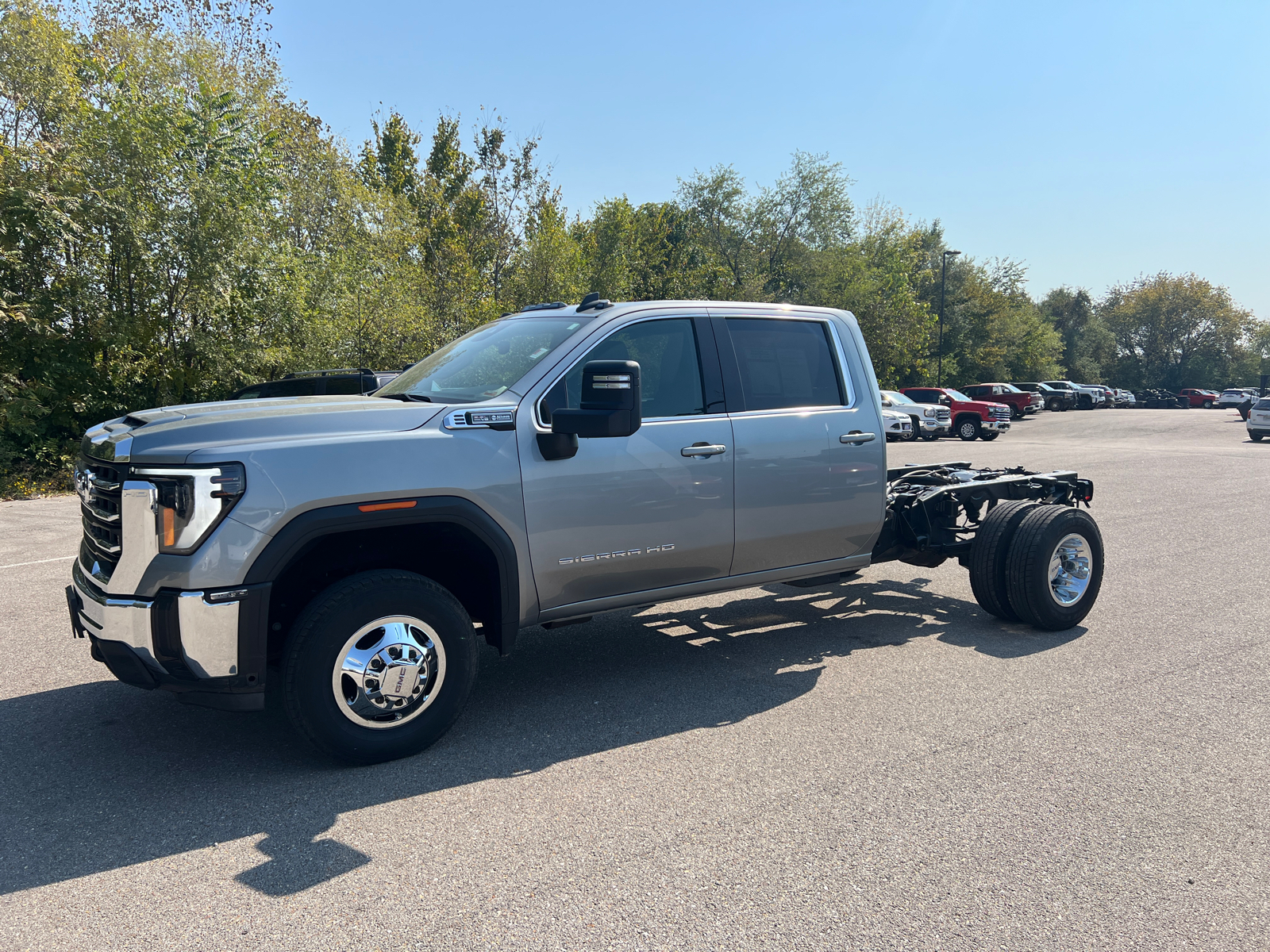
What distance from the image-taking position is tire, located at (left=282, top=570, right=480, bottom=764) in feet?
12.3

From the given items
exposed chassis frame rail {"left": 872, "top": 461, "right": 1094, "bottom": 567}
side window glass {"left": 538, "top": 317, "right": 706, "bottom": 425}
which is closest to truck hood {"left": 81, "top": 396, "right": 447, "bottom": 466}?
side window glass {"left": 538, "top": 317, "right": 706, "bottom": 425}

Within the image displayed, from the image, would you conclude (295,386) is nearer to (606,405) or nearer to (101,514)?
(101,514)

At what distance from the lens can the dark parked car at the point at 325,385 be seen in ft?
32.7

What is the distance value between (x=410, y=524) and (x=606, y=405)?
0.99 m

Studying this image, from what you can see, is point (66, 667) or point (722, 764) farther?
point (66, 667)

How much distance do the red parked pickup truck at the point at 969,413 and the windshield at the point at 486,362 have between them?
28.8m

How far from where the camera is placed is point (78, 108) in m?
15.4

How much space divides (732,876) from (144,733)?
2.96 metres

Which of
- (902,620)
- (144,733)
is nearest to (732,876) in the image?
(144,733)

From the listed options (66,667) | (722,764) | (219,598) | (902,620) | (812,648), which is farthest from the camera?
(902,620)

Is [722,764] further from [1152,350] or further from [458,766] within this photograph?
[1152,350]


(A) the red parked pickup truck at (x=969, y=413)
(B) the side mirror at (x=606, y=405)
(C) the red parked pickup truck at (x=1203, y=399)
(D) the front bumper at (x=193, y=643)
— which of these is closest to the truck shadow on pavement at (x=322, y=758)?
(D) the front bumper at (x=193, y=643)

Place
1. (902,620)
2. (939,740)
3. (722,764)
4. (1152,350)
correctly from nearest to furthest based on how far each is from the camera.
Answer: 1. (722,764)
2. (939,740)
3. (902,620)
4. (1152,350)

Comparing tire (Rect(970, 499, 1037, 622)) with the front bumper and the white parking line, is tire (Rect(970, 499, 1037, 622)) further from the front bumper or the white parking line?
the white parking line
